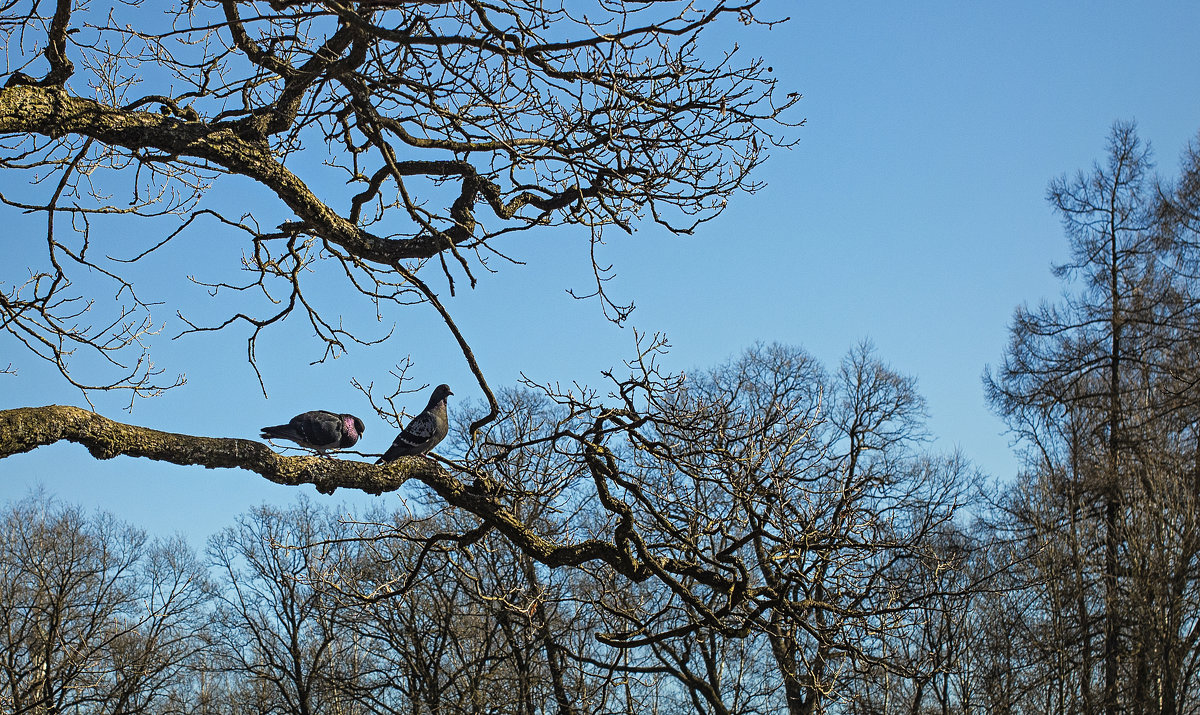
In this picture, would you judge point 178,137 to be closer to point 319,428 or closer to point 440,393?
point 319,428

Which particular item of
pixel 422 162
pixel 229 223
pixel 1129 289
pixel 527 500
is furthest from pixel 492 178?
pixel 1129 289

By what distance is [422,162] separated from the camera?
15.3 ft

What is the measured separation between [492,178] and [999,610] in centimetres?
1257

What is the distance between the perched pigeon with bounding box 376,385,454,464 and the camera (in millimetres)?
4516

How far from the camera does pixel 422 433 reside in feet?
15.6

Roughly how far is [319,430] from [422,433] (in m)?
0.64

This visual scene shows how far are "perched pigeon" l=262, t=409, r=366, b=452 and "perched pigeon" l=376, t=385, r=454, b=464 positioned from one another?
479 mm

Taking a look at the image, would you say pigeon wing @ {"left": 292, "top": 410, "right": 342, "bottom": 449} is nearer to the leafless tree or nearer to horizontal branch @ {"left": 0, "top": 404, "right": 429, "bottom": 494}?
horizontal branch @ {"left": 0, "top": 404, "right": 429, "bottom": 494}

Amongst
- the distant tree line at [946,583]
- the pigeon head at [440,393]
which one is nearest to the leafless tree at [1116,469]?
the distant tree line at [946,583]

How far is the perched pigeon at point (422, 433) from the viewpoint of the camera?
4.52m

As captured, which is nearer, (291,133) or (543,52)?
(543,52)

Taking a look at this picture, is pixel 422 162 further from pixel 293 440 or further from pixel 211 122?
pixel 293 440

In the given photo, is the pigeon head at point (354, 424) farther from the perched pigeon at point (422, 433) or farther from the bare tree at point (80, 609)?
the bare tree at point (80, 609)

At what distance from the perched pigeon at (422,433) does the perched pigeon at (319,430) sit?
479 mm
